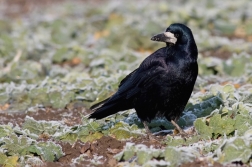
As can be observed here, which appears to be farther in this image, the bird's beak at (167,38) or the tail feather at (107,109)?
the tail feather at (107,109)

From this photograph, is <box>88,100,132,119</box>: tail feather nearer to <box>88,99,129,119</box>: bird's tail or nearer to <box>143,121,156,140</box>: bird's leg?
<box>88,99,129,119</box>: bird's tail

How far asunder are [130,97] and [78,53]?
13.3 feet

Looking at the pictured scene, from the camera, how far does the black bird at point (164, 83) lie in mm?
6168

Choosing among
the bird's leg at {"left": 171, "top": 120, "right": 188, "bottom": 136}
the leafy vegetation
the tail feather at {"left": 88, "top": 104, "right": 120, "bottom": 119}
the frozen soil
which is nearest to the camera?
the frozen soil

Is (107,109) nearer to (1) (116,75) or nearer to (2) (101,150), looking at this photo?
(2) (101,150)

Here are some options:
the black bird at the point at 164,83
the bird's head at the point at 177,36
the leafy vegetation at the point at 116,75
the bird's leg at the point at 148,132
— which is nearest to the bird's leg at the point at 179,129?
the black bird at the point at 164,83

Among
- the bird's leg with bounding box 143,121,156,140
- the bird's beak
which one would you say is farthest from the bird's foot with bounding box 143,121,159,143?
the bird's beak

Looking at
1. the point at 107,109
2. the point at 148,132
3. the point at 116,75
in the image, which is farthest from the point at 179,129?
the point at 116,75

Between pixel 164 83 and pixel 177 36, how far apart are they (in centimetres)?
50

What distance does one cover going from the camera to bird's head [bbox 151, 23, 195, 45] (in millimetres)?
6308

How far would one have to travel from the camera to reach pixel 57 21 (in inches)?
497

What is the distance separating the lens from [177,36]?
20.8 ft

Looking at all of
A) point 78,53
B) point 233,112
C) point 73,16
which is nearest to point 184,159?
point 233,112

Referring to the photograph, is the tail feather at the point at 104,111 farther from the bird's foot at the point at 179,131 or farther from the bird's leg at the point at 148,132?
the bird's foot at the point at 179,131
